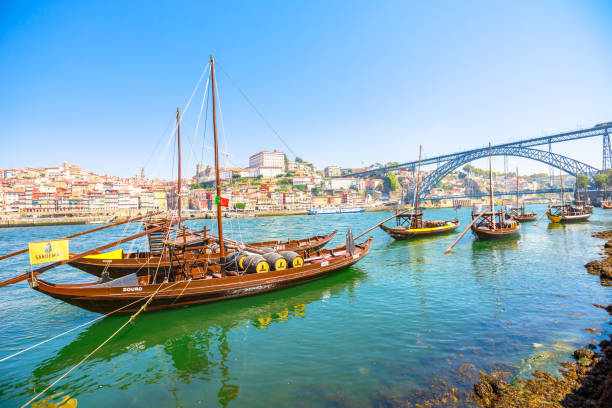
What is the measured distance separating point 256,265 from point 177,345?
4.65 metres

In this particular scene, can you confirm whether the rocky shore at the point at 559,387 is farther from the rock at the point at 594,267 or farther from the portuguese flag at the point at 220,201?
the rock at the point at 594,267

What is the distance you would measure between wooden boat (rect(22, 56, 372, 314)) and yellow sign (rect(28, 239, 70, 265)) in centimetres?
79

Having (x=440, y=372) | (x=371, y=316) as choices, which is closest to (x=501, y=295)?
(x=371, y=316)

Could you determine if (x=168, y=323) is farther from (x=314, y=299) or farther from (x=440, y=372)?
(x=440, y=372)

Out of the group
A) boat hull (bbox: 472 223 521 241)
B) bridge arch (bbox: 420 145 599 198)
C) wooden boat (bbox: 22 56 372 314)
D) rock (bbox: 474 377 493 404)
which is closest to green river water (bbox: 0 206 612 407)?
rock (bbox: 474 377 493 404)

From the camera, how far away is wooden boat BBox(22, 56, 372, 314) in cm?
966

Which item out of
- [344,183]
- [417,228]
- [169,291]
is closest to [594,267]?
[417,228]

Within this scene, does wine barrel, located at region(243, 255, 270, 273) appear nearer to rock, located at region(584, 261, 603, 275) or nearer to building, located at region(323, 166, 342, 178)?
rock, located at region(584, 261, 603, 275)

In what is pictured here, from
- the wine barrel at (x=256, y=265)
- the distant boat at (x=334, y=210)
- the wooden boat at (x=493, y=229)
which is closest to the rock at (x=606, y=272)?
the wooden boat at (x=493, y=229)

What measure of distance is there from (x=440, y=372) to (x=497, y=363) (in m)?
1.47

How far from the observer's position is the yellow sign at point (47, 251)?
7945 millimetres

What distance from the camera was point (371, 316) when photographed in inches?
404

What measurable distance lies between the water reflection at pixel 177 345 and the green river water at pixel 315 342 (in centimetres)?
4

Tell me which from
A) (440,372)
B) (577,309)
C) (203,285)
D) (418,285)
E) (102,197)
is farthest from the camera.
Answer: (102,197)
